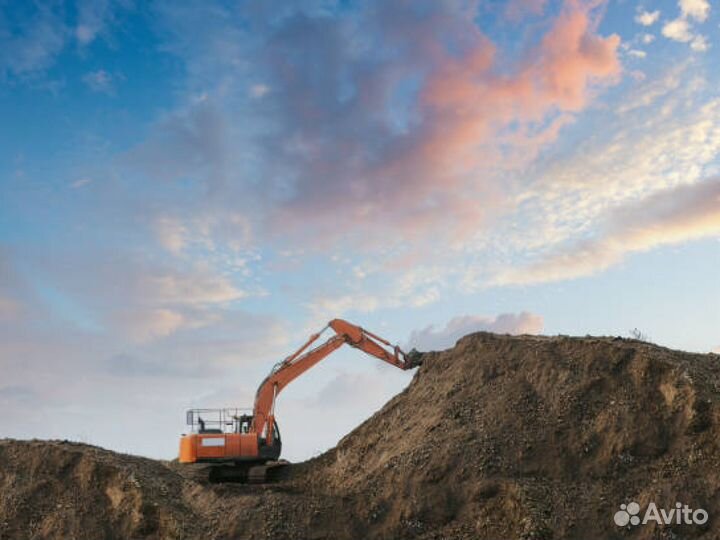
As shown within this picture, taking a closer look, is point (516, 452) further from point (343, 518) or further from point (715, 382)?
point (715, 382)

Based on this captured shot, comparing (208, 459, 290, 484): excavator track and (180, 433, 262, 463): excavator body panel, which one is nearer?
(180, 433, 262, 463): excavator body panel

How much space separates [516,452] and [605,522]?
125 inches

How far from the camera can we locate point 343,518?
21734 millimetres

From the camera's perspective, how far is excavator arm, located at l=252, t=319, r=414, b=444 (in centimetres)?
2773

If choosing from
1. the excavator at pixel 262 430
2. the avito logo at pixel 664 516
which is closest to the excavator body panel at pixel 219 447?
the excavator at pixel 262 430

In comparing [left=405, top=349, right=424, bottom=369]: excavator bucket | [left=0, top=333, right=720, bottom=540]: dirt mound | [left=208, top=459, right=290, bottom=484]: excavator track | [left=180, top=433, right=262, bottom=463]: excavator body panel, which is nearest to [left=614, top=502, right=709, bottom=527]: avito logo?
[left=0, top=333, right=720, bottom=540]: dirt mound

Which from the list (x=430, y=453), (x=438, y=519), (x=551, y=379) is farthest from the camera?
(x=551, y=379)

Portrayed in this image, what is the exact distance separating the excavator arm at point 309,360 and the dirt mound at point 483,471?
2466 mm

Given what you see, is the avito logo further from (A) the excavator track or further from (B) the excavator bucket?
(A) the excavator track

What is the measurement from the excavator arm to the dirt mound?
2.47m

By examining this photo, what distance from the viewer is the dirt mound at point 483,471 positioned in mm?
20547

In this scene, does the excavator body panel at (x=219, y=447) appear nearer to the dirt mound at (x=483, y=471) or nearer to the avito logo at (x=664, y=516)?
the dirt mound at (x=483, y=471)

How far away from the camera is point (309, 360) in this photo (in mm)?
28516

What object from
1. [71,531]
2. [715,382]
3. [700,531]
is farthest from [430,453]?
[71,531]
